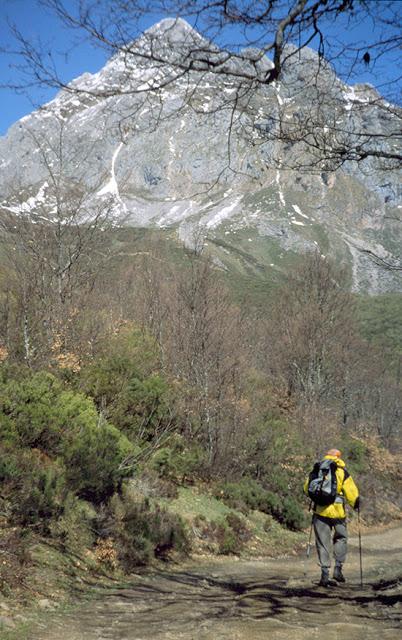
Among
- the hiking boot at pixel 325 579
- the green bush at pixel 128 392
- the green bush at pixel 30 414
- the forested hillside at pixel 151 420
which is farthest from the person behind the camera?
the green bush at pixel 128 392

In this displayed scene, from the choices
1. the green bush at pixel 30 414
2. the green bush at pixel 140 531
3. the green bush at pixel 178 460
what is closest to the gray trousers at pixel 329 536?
the green bush at pixel 140 531

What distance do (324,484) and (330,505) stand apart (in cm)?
30

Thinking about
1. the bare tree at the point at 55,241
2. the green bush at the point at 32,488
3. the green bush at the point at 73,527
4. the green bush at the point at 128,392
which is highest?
the bare tree at the point at 55,241

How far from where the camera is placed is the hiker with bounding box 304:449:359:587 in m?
6.97

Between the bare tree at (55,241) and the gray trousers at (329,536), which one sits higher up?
the bare tree at (55,241)

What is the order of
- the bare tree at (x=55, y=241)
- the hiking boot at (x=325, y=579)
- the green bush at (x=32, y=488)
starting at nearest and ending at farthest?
the green bush at (x=32, y=488), the hiking boot at (x=325, y=579), the bare tree at (x=55, y=241)

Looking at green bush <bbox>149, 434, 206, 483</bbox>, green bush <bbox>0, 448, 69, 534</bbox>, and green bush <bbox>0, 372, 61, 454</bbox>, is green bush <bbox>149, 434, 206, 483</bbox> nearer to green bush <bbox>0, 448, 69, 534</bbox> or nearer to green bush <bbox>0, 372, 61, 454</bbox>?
green bush <bbox>0, 372, 61, 454</bbox>

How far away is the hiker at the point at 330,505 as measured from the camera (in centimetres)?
697

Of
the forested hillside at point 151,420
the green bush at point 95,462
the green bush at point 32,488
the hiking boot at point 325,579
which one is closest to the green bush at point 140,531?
the forested hillside at point 151,420

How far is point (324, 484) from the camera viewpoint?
22.9 ft

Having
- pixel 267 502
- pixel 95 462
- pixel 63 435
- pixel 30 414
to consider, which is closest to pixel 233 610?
pixel 95 462

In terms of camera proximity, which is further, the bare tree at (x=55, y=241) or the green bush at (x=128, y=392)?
the bare tree at (x=55, y=241)

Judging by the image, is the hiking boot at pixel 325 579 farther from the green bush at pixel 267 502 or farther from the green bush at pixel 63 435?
the green bush at pixel 267 502

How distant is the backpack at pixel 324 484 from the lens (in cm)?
697
